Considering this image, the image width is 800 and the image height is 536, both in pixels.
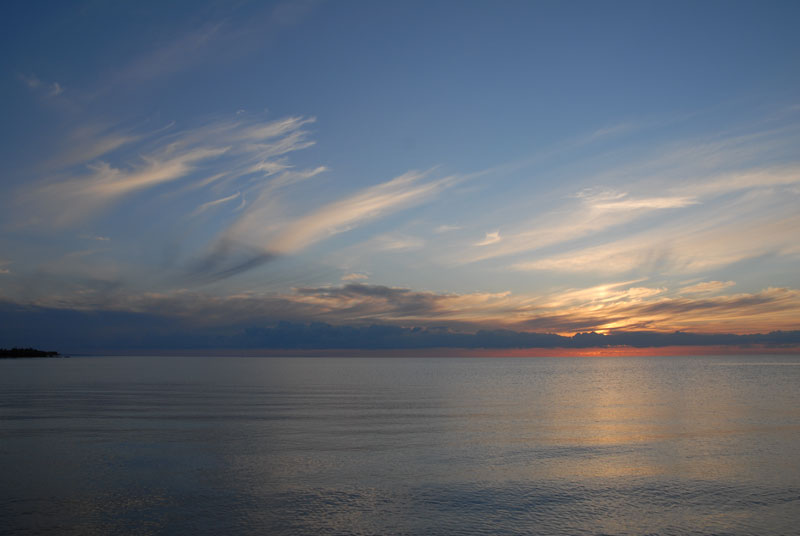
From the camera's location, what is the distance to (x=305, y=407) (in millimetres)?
51469

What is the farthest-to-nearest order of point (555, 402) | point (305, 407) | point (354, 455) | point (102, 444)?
1. point (555, 402)
2. point (305, 407)
3. point (102, 444)
4. point (354, 455)

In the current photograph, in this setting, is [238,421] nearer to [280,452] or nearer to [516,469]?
[280,452]

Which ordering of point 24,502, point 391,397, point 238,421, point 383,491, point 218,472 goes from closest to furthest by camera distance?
point 24,502
point 383,491
point 218,472
point 238,421
point 391,397

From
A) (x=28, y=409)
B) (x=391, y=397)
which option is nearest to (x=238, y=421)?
(x=28, y=409)

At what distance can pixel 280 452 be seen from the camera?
29.0 m

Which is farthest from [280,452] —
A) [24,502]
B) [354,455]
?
[24,502]

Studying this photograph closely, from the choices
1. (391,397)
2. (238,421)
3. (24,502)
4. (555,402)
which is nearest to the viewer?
(24,502)

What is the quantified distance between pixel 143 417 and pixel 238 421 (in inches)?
311

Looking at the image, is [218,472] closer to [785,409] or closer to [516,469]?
[516,469]

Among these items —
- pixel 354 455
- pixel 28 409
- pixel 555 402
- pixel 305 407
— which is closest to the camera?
pixel 354 455

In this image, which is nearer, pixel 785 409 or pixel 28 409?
pixel 28 409

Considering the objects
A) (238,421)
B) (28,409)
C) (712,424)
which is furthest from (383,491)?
(28,409)

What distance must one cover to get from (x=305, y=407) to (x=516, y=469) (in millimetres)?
29756

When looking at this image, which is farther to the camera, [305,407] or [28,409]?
[305,407]
